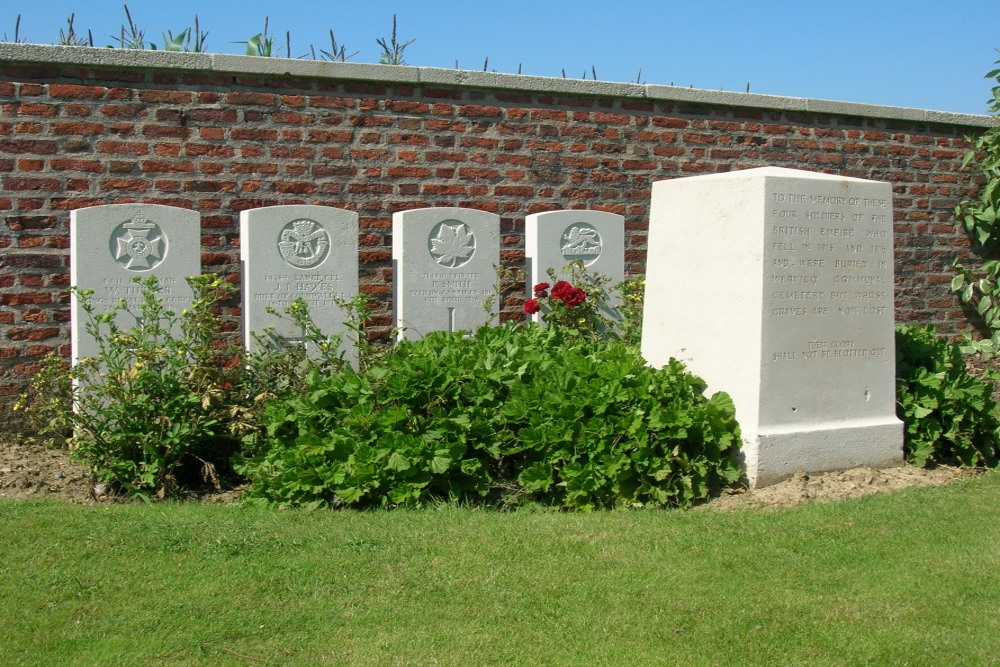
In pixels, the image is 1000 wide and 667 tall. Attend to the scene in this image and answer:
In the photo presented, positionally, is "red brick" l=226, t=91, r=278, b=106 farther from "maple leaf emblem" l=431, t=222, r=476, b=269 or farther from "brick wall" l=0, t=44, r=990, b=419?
"maple leaf emblem" l=431, t=222, r=476, b=269

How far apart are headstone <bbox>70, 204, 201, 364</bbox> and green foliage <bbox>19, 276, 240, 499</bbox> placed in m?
0.13

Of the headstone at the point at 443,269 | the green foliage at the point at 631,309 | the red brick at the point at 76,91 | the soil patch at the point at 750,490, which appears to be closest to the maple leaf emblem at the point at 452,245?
the headstone at the point at 443,269

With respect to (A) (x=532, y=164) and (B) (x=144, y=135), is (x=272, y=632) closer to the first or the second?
(B) (x=144, y=135)

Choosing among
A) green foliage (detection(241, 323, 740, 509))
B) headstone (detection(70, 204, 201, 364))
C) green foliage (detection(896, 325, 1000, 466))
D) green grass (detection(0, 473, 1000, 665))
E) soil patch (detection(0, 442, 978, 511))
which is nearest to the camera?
green grass (detection(0, 473, 1000, 665))

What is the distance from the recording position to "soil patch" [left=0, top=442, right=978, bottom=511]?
208 inches

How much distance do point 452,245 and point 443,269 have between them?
183mm

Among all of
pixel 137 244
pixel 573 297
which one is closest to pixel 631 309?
pixel 573 297

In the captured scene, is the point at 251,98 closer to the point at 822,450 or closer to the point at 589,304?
the point at 589,304

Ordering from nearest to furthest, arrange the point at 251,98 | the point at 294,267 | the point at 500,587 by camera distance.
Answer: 1. the point at 500,587
2. the point at 294,267
3. the point at 251,98

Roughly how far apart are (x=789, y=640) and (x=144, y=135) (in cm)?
563

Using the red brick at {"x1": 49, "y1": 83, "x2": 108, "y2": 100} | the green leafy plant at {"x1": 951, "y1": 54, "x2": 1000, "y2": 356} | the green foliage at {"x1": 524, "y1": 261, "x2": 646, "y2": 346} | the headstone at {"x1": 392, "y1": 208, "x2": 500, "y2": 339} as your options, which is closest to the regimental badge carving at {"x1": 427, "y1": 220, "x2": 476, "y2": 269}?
the headstone at {"x1": 392, "y1": 208, "x2": 500, "y2": 339}

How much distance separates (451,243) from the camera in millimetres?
7297

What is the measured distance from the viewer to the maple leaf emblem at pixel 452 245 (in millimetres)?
7254

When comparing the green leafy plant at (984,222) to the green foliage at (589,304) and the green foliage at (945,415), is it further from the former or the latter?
the green foliage at (945,415)
